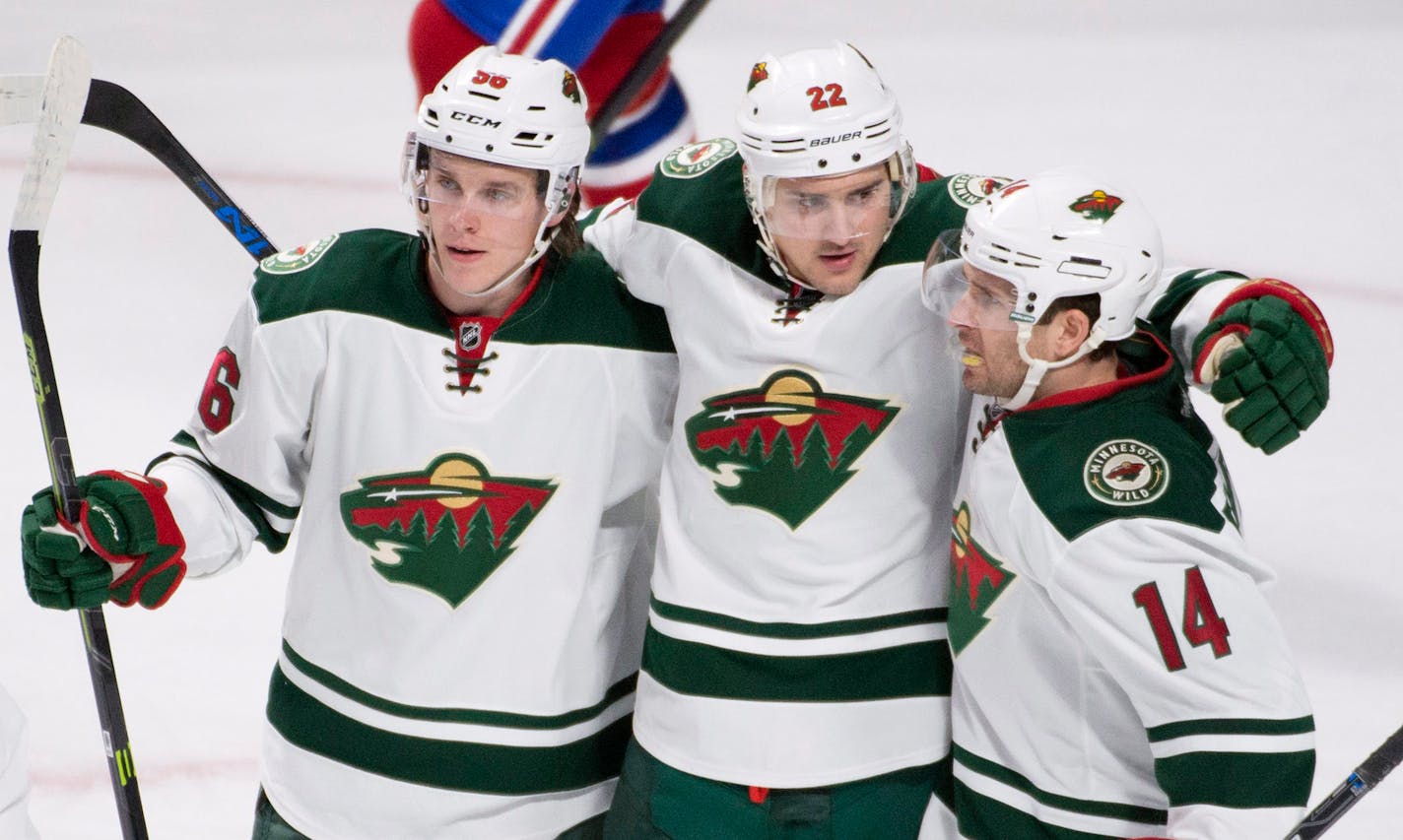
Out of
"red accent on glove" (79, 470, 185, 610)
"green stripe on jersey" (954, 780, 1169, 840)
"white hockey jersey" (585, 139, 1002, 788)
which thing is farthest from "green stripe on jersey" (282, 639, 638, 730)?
"green stripe on jersey" (954, 780, 1169, 840)

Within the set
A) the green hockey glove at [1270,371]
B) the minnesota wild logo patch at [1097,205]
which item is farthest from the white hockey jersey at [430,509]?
the green hockey glove at [1270,371]

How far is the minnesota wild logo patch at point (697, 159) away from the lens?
85.0 inches

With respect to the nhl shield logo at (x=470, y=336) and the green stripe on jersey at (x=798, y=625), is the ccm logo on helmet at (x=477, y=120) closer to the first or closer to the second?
the nhl shield logo at (x=470, y=336)

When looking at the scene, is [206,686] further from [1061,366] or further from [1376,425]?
[1376,425]

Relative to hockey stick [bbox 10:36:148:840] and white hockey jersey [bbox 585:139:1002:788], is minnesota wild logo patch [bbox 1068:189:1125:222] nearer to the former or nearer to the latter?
white hockey jersey [bbox 585:139:1002:788]

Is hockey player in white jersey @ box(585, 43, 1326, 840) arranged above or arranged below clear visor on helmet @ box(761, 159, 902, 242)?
below

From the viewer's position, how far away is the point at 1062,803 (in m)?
1.92

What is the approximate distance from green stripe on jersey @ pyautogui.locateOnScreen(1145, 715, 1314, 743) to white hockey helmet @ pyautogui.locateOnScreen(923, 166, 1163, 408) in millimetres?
393

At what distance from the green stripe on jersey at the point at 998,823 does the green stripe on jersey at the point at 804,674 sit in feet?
0.46

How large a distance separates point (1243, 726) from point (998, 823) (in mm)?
371

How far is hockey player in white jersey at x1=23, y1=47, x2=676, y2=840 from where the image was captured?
6.75 feet

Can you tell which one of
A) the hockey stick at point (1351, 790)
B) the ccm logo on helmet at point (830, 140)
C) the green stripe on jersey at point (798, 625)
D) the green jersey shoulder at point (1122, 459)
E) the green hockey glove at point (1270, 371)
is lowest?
the hockey stick at point (1351, 790)

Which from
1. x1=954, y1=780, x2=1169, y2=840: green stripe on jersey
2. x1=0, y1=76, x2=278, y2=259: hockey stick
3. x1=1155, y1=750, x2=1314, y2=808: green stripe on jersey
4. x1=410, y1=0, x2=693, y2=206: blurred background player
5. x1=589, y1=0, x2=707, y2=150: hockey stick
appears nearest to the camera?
x1=1155, y1=750, x2=1314, y2=808: green stripe on jersey

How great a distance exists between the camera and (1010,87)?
6.15 metres
